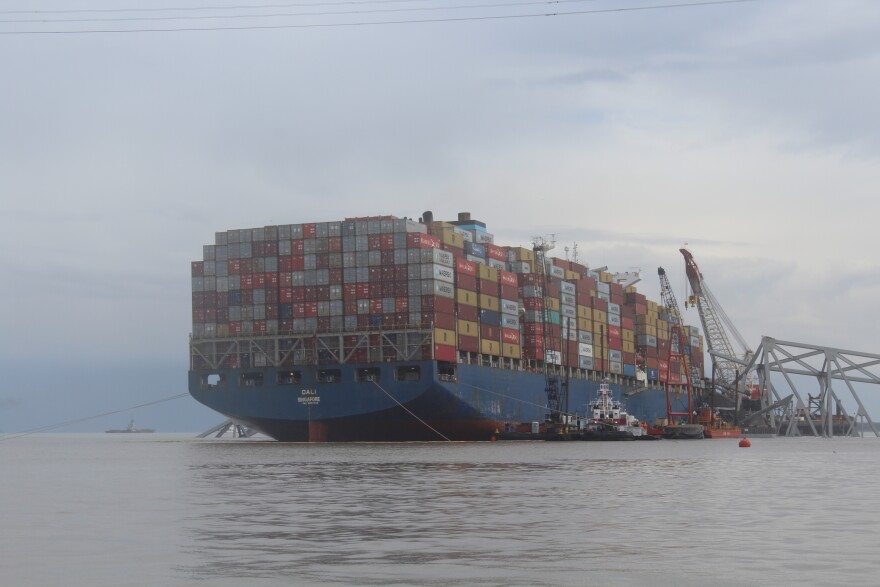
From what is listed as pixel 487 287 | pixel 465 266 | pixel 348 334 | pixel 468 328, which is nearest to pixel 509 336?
pixel 487 287

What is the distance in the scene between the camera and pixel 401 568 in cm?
2195

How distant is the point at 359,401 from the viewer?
347 ft

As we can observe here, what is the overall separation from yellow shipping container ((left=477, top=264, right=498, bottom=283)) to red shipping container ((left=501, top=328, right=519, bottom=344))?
18.1 feet

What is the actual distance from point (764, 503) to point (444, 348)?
7186cm

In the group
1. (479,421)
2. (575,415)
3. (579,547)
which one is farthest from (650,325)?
(579,547)

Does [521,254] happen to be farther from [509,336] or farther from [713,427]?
[713,427]

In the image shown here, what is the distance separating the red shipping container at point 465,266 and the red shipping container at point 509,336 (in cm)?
904

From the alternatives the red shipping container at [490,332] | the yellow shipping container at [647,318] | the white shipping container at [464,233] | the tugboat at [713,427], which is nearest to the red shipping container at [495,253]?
the white shipping container at [464,233]

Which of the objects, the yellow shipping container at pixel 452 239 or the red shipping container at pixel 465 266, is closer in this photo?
the red shipping container at pixel 465 266

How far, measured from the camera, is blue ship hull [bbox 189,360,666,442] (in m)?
105

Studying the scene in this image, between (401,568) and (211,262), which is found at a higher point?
(211,262)

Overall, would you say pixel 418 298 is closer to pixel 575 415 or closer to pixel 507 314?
pixel 507 314

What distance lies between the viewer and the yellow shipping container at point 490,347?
11669 cm

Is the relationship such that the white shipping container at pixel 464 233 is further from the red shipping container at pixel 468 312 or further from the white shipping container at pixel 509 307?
the red shipping container at pixel 468 312
